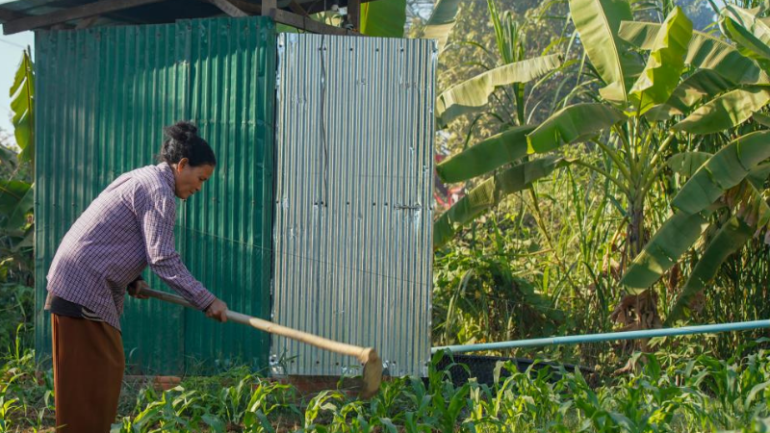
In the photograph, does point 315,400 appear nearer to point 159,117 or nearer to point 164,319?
point 164,319

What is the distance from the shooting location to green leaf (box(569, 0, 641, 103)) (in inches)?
271

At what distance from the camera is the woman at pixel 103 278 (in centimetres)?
446

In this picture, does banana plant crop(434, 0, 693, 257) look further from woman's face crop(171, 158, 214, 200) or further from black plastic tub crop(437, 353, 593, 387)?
woman's face crop(171, 158, 214, 200)

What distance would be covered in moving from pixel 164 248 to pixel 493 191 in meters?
3.73

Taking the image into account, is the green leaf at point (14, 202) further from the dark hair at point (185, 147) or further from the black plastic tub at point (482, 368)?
the dark hair at point (185, 147)

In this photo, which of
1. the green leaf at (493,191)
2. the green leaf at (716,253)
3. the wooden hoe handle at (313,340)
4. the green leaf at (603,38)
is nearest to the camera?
the wooden hoe handle at (313,340)

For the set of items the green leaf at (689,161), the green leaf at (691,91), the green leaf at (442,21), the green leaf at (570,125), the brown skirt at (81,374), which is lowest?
the brown skirt at (81,374)

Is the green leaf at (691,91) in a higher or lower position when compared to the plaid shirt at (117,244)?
higher

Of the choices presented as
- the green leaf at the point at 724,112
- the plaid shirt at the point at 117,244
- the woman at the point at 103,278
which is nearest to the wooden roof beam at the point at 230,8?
the woman at the point at 103,278

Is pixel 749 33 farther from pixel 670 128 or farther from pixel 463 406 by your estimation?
pixel 463 406

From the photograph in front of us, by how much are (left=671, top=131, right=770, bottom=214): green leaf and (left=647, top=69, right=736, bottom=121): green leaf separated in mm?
472

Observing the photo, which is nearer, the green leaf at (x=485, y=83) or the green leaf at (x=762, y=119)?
the green leaf at (x=762, y=119)

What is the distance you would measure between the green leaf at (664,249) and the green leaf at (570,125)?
34.1 inches

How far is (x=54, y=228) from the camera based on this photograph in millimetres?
6699
